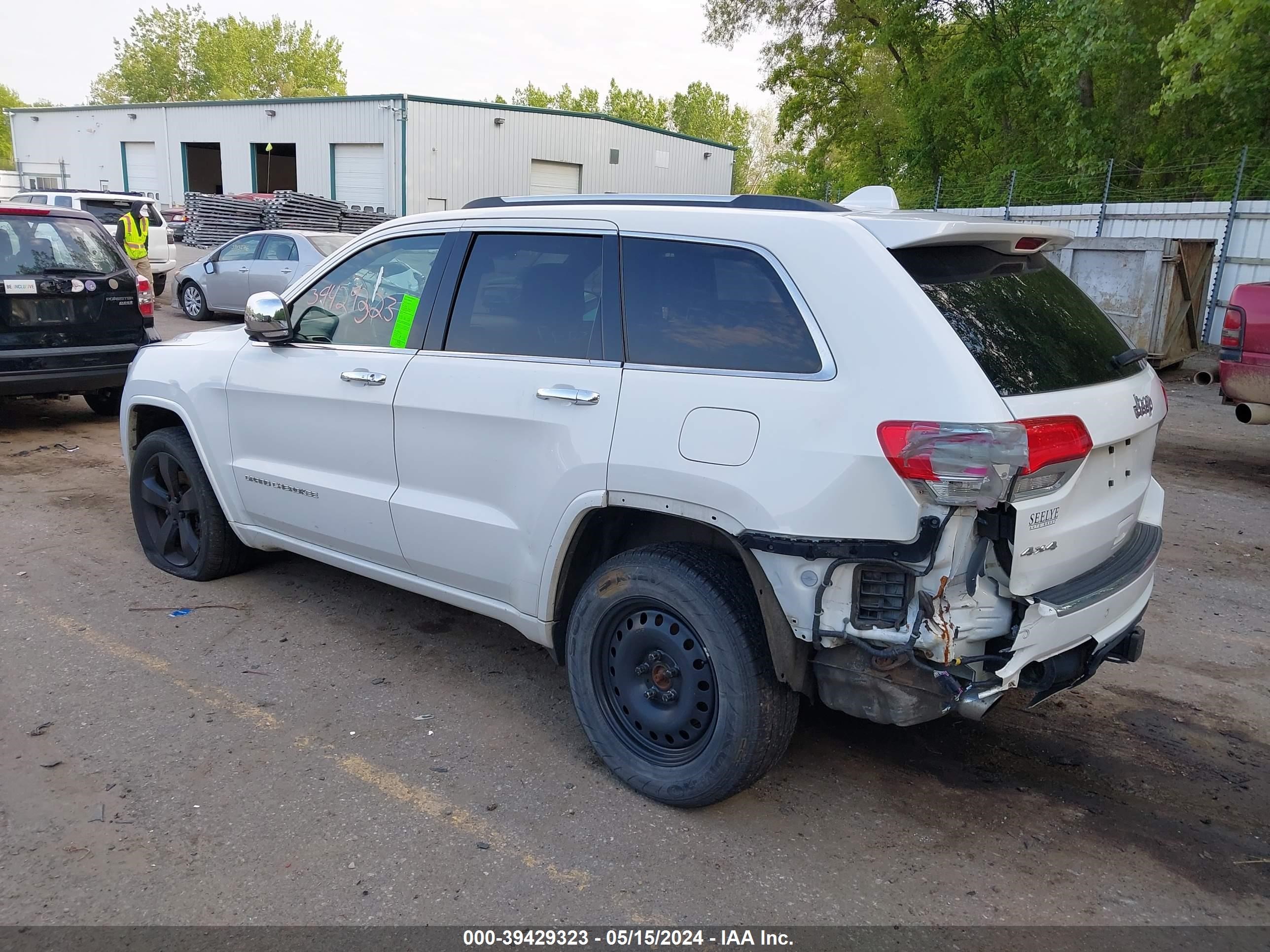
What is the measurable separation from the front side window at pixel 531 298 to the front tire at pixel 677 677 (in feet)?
2.74

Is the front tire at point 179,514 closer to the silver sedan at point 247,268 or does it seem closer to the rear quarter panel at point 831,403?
the rear quarter panel at point 831,403

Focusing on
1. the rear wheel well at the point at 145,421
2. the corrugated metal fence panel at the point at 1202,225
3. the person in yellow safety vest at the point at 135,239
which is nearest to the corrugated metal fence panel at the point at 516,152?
the corrugated metal fence panel at the point at 1202,225

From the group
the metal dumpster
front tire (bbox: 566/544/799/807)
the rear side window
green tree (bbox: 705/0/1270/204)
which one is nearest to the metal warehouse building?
green tree (bbox: 705/0/1270/204)

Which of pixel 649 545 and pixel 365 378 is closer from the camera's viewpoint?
pixel 649 545

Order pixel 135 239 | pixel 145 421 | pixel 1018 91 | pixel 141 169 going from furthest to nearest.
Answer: pixel 141 169 → pixel 1018 91 → pixel 135 239 → pixel 145 421

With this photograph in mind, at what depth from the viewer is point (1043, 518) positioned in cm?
285

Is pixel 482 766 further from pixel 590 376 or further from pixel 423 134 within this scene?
pixel 423 134

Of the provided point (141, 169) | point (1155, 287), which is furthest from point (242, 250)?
point (141, 169)

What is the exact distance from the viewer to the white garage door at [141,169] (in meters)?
40.5

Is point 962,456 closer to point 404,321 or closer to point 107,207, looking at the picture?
point 404,321

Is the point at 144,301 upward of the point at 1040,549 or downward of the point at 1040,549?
upward

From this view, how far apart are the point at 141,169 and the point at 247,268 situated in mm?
31407

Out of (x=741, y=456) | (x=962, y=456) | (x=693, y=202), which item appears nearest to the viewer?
(x=962, y=456)

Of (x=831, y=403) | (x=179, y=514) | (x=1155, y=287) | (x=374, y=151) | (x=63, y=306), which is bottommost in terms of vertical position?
(x=179, y=514)
